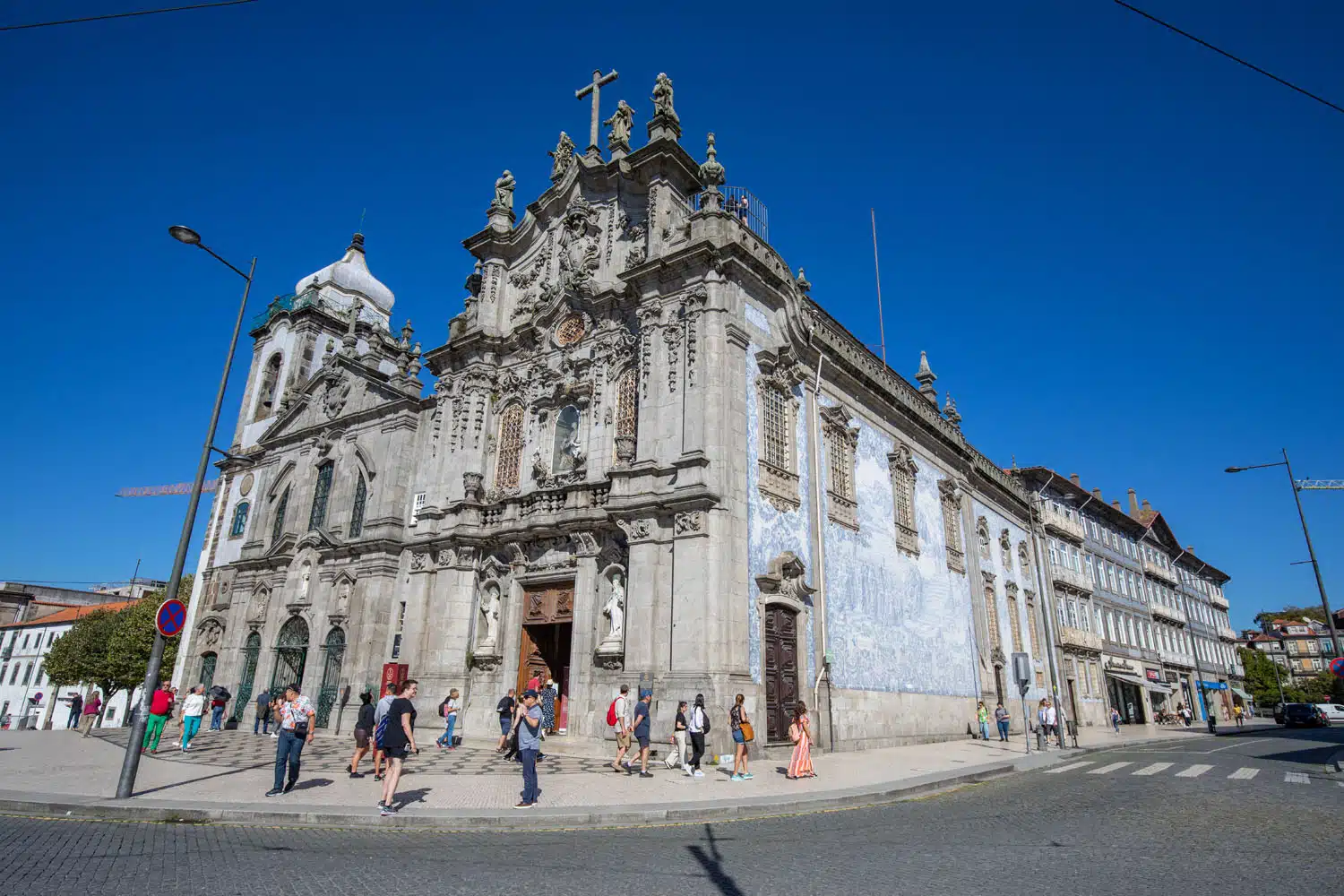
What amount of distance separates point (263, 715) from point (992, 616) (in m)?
30.4

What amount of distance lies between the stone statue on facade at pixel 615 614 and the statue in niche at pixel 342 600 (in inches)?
483

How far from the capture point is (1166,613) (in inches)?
2264

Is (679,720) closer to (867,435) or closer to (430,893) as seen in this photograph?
(430,893)

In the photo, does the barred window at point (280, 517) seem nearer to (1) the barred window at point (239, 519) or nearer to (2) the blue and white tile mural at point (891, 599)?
(1) the barred window at point (239, 519)

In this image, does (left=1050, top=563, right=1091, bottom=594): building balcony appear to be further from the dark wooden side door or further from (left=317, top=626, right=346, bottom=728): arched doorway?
(left=317, top=626, right=346, bottom=728): arched doorway

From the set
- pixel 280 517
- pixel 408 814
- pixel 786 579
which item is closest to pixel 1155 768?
pixel 786 579

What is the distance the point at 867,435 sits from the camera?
86.7ft

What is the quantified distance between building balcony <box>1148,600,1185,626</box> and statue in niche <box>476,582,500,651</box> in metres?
53.6

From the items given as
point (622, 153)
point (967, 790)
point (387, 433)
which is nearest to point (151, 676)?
point (967, 790)

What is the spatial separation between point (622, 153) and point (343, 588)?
18359mm

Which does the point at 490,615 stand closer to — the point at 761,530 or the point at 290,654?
the point at 761,530

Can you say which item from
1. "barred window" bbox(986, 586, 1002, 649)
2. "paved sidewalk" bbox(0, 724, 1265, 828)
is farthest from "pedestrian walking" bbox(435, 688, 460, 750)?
"barred window" bbox(986, 586, 1002, 649)

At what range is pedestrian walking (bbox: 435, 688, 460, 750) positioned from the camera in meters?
19.9

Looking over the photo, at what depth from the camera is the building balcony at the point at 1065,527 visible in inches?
1715
